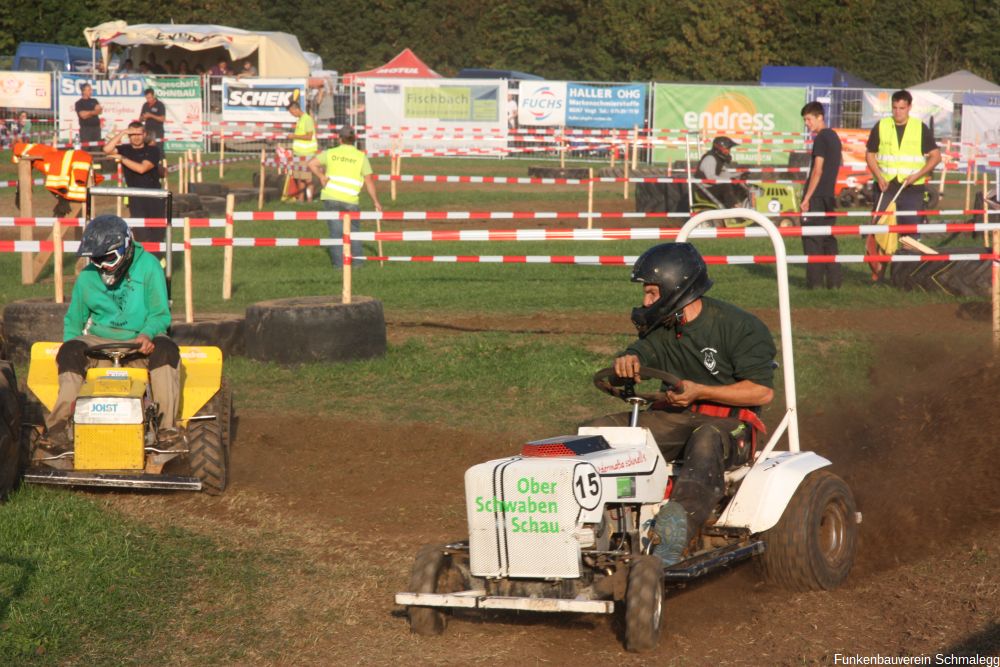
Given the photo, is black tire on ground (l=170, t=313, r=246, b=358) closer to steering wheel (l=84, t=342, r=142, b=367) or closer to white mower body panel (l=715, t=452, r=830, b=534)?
steering wheel (l=84, t=342, r=142, b=367)

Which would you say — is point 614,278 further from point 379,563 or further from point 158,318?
point 379,563

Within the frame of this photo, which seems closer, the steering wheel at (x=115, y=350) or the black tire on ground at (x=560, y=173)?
the steering wheel at (x=115, y=350)

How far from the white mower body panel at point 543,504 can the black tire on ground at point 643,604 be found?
0.78ft

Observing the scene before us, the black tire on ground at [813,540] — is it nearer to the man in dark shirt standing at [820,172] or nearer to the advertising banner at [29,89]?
the man in dark shirt standing at [820,172]

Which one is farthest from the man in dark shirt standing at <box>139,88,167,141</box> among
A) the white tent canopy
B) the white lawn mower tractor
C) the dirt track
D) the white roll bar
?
the white lawn mower tractor

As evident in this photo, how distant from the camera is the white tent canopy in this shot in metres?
42.0

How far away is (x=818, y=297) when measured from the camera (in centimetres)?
1430

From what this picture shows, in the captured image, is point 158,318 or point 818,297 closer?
point 158,318

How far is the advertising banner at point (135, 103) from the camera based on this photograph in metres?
33.1

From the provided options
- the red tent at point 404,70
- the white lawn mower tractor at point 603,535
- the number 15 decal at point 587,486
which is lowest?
the white lawn mower tractor at point 603,535

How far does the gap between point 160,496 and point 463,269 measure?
9892 millimetres

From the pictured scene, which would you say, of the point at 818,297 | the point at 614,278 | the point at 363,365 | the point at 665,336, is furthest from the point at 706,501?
the point at 614,278

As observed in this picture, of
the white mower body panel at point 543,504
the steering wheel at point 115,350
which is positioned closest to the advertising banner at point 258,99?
the steering wheel at point 115,350

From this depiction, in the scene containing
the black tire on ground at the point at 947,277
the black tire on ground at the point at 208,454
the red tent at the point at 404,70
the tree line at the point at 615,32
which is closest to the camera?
the black tire on ground at the point at 208,454
